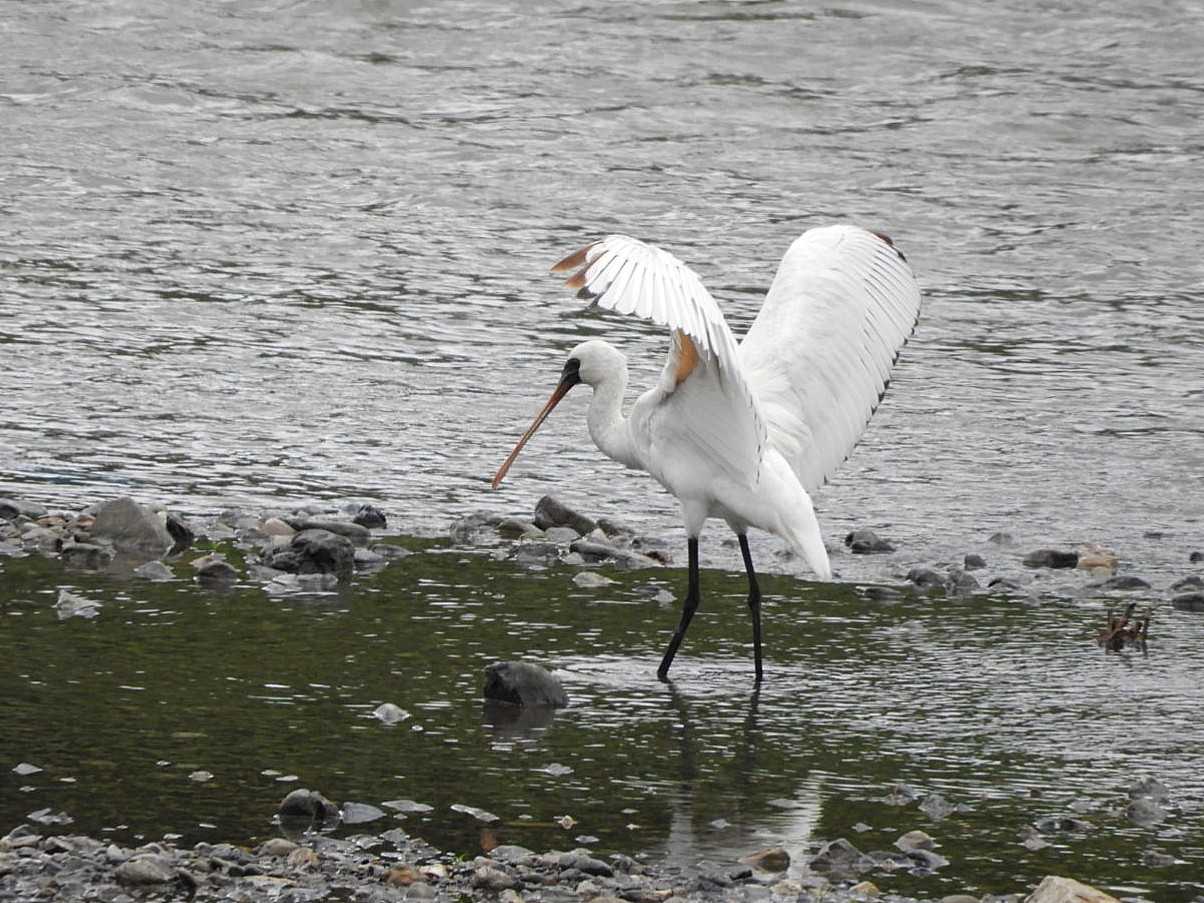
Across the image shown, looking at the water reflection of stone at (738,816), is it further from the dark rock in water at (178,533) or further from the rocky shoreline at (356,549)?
the dark rock in water at (178,533)

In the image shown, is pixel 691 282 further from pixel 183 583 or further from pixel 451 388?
pixel 451 388

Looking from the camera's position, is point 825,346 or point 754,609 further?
point 825,346

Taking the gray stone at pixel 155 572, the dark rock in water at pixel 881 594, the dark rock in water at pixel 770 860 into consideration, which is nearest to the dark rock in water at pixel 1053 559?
the dark rock in water at pixel 881 594

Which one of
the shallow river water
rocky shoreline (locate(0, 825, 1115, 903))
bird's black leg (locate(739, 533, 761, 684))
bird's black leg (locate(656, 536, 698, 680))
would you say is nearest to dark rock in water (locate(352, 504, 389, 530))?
the shallow river water

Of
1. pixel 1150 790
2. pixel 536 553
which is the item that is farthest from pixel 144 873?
pixel 536 553

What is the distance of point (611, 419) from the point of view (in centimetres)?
770

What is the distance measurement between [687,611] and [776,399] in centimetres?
83

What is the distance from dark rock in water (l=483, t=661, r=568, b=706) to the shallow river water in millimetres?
99

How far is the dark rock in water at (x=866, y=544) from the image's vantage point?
28.7 feet

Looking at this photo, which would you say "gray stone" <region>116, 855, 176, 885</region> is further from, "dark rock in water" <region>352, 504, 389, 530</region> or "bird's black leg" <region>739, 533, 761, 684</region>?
"dark rock in water" <region>352, 504, 389, 530</region>

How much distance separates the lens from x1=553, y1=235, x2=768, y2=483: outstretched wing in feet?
19.7

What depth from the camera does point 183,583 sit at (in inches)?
304

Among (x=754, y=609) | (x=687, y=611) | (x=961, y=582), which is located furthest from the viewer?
(x=961, y=582)

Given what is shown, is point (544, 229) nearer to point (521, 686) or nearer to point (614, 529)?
point (614, 529)
